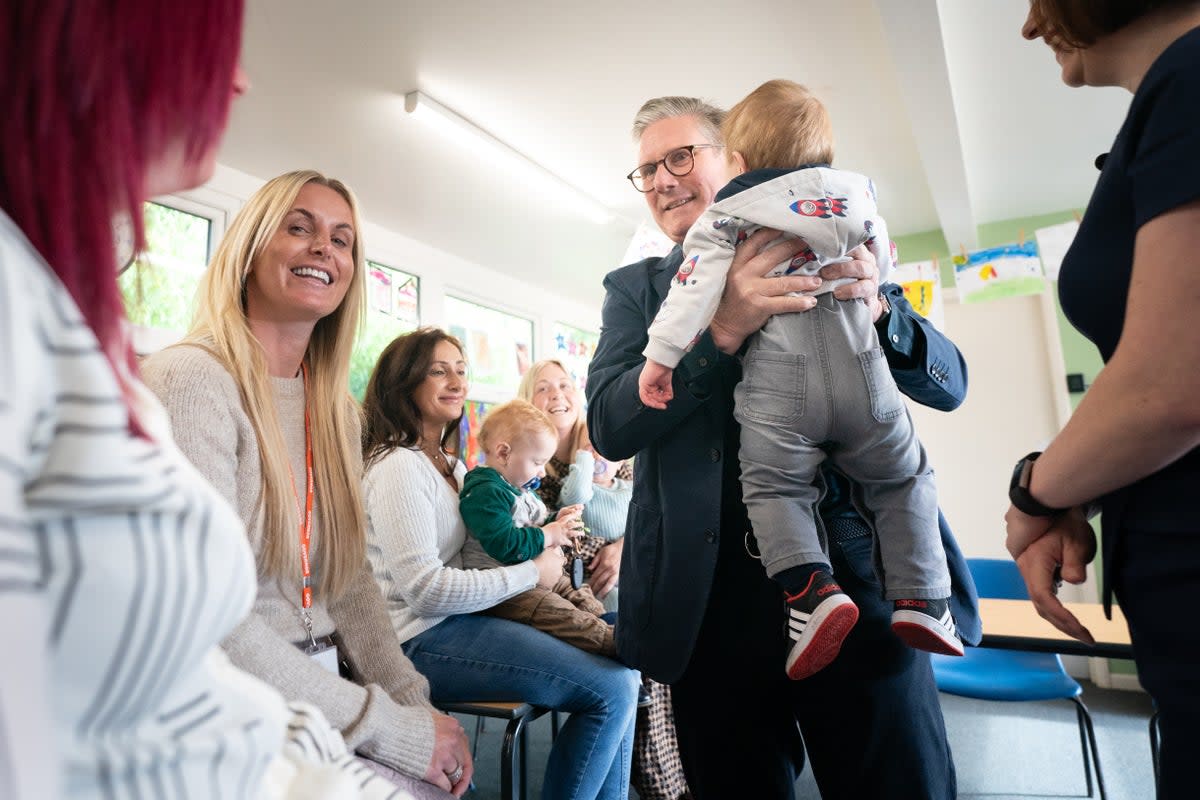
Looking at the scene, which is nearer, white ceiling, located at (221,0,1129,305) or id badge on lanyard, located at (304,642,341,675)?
id badge on lanyard, located at (304,642,341,675)

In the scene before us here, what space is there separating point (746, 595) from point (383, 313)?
193 inches

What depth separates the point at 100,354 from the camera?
395 millimetres

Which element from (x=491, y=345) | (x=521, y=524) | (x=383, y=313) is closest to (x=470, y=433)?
(x=491, y=345)

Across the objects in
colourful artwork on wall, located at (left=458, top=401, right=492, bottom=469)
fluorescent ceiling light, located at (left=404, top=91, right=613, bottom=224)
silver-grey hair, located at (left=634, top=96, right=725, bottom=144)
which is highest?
fluorescent ceiling light, located at (left=404, top=91, right=613, bottom=224)

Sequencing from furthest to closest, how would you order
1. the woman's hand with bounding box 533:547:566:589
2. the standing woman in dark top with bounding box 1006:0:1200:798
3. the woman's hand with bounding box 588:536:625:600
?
the woman's hand with bounding box 588:536:625:600 → the woman's hand with bounding box 533:547:566:589 → the standing woman in dark top with bounding box 1006:0:1200:798

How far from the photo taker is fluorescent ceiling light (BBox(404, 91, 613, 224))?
391 cm

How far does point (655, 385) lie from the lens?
51.0 inches

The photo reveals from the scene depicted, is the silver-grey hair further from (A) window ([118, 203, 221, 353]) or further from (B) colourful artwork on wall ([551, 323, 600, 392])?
(B) colourful artwork on wall ([551, 323, 600, 392])

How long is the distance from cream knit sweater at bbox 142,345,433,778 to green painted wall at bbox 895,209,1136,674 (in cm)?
495

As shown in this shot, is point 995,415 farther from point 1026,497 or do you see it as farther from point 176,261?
point 176,261

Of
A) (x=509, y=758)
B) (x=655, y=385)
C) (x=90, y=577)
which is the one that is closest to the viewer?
(x=90, y=577)

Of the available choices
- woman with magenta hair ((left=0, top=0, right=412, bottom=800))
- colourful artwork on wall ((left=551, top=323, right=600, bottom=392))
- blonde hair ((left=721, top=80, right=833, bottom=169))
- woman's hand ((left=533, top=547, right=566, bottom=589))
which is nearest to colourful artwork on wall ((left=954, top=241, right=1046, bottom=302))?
colourful artwork on wall ((left=551, top=323, right=600, bottom=392))

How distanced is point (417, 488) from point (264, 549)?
901 mm

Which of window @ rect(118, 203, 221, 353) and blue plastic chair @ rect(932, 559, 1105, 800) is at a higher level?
window @ rect(118, 203, 221, 353)
